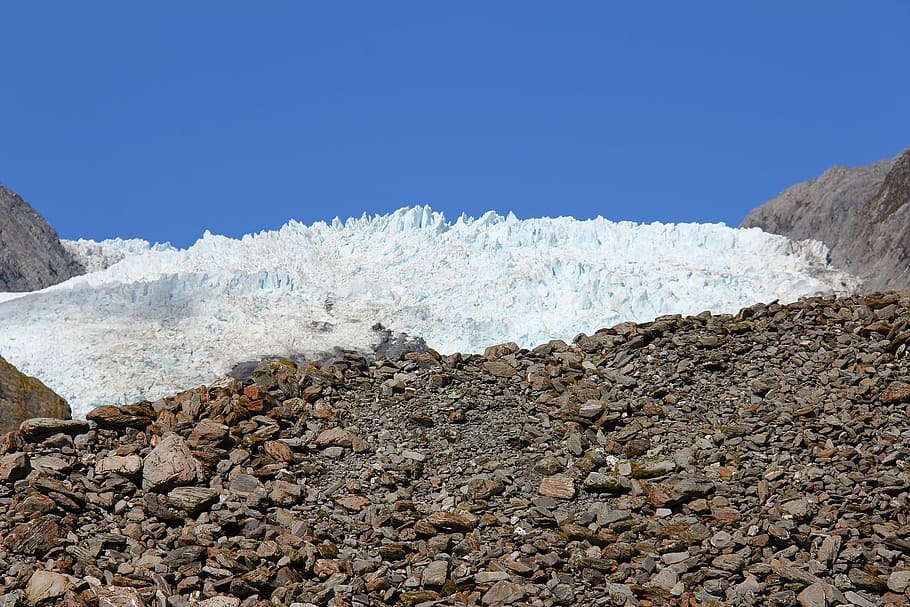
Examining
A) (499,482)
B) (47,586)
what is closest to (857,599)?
(499,482)

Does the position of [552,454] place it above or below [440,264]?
below

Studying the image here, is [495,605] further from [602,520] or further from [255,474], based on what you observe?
[255,474]

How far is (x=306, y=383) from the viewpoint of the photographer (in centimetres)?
1271

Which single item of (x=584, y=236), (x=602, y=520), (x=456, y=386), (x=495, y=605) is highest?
(x=584, y=236)

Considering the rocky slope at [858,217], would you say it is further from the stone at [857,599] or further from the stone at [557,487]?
the stone at [857,599]

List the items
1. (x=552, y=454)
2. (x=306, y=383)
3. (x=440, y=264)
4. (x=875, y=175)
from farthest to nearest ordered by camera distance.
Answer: (x=875, y=175), (x=440, y=264), (x=306, y=383), (x=552, y=454)

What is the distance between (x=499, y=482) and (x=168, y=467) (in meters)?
3.78

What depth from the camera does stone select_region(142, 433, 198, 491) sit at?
10461mm

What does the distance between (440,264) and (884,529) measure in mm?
50775

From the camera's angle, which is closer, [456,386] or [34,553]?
[34,553]

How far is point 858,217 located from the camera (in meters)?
69.1

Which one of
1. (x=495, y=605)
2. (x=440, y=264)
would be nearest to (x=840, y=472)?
(x=495, y=605)

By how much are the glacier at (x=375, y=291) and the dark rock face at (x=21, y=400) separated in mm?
28437

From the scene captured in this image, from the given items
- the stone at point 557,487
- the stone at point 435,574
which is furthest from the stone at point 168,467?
the stone at point 557,487
